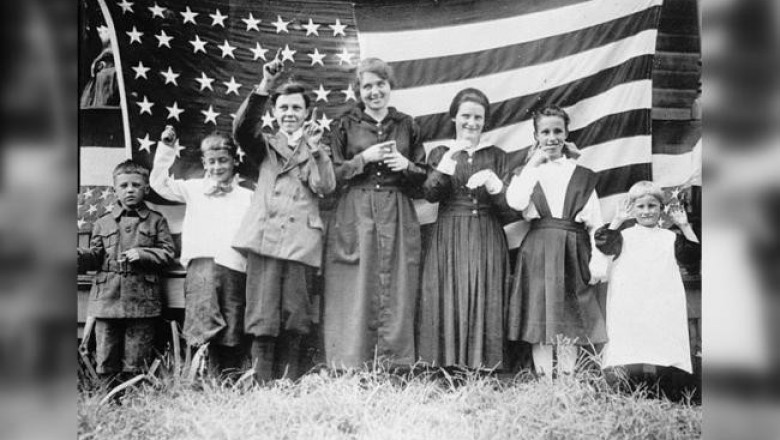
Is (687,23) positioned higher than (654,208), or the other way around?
(687,23)

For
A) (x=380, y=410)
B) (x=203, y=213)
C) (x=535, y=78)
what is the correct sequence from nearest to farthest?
(x=380, y=410) < (x=203, y=213) < (x=535, y=78)

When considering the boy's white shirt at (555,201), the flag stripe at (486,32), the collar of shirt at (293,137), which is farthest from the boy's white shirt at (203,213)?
the boy's white shirt at (555,201)

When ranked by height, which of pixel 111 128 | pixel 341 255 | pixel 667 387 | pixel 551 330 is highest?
pixel 111 128

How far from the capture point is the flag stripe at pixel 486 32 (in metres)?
4.96

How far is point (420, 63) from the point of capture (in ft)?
16.3

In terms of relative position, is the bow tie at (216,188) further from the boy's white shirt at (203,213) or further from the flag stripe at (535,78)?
the flag stripe at (535,78)

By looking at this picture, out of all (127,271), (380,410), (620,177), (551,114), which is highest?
(551,114)

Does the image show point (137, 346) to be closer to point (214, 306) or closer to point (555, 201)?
point (214, 306)

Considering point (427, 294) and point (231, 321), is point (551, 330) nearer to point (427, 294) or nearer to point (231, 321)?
point (427, 294)

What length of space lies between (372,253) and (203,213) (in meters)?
1.08

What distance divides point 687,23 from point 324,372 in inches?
126

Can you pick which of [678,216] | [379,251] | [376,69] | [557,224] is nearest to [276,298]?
[379,251]

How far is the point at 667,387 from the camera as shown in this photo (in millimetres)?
4945

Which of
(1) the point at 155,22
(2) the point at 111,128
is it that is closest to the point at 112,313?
(2) the point at 111,128
